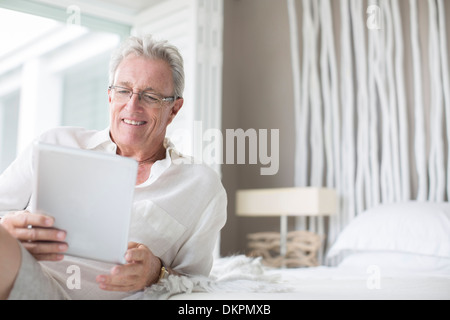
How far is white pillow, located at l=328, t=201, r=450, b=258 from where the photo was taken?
7.51ft

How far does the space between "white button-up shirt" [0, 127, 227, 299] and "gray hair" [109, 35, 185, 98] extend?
27 cm

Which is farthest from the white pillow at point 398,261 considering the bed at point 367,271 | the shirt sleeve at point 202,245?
the shirt sleeve at point 202,245

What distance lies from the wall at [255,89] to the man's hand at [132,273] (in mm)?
2554

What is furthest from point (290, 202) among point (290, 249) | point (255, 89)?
point (255, 89)

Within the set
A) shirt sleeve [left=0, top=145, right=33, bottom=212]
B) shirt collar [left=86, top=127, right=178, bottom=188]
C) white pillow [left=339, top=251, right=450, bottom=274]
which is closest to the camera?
shirt sleeve [left=0, top=145, right=33, bottom=212]

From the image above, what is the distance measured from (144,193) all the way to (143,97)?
29cm

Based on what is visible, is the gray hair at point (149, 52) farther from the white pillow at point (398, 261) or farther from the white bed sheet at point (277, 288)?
the white pillow at point (398, 261)

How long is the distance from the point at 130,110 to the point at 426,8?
2.28 meters

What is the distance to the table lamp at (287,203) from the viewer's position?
300 cm

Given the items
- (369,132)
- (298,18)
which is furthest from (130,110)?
(298,18)

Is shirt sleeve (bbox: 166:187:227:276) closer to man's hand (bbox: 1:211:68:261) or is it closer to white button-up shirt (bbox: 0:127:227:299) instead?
white button-up shirt (bbox: 0:127:227:299)

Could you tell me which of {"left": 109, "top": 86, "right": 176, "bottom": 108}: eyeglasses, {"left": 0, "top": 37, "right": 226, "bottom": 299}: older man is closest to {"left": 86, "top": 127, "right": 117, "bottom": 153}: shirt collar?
{"left": 0, "top": 37, "right": 226, "bottom": 299}: older man

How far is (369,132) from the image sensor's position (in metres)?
3.15

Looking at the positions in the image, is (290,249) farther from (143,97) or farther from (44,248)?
(44,248)
